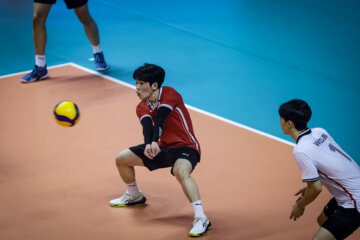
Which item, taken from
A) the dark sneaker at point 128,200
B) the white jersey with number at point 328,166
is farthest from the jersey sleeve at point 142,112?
the white jersey with number at point 328,166

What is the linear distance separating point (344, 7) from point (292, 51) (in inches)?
140

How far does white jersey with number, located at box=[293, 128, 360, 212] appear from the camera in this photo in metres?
4.85

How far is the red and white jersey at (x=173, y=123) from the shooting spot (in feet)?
19.9

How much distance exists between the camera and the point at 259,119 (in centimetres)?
859

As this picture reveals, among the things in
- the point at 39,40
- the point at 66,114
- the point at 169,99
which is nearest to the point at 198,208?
the point at 169,99

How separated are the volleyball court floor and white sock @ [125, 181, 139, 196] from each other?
19 centimetres

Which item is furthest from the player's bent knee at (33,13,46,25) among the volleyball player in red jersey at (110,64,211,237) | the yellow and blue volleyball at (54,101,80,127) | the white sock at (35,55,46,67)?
the volleyball player in red jersey at (110,64,211,237)

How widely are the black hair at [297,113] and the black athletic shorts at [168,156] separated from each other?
4.17 ft

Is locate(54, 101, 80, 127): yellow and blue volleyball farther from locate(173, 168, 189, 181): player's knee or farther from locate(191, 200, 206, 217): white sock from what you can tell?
locate(191, 200, 206, 217): white sock

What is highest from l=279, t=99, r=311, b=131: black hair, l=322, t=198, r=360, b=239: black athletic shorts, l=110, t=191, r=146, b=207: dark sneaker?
l=279, t=99, r=311, b=131: black hair

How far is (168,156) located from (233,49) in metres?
5.74

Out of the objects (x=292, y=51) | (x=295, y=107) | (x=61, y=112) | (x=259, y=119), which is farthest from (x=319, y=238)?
(x=292, y=51)

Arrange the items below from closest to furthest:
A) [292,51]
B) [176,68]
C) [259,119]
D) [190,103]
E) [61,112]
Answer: [61,112]
[259,119]
[190,103]
[176,68]
[292,51]

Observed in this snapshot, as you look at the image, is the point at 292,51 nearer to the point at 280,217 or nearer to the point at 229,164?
the point at 229,164
